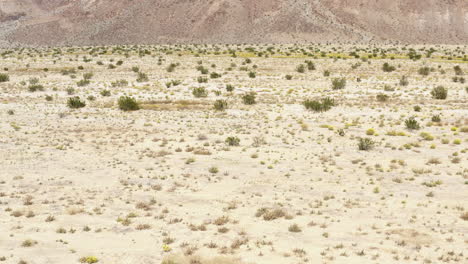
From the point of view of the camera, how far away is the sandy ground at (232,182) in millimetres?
10297

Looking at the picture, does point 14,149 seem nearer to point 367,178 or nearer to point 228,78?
point 367,178

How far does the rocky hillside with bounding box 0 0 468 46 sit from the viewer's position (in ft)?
372

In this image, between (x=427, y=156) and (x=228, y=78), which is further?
(x=228, y=78)

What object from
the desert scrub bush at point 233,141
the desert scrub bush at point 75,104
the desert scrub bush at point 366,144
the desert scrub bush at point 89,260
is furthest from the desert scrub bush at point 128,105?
the desert scrub bush at point 89,260

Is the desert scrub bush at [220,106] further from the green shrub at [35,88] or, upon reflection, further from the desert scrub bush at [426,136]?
the green shrub at [35,88]

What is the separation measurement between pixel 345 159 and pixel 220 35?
3946 inches

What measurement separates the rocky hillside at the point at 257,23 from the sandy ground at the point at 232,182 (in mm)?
87181

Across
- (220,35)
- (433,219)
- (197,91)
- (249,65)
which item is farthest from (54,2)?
(433,219)

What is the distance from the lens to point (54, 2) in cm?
16175

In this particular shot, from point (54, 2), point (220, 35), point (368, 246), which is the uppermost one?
point (54, 2)

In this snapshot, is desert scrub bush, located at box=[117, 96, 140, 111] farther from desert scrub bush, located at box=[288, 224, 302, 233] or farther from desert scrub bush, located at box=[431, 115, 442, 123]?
desert scrub bush, located at box=[288, 224, 302, 233]

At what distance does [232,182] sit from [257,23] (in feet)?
349

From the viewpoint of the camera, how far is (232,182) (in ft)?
48.4

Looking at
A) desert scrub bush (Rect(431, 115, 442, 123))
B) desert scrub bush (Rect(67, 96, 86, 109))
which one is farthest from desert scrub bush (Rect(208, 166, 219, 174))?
desert scrub bush (Rect(67, 96, 86, 109))
